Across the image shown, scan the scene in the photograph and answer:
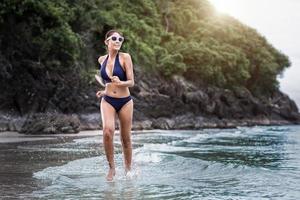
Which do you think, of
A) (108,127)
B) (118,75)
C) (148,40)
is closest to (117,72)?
(118,75)

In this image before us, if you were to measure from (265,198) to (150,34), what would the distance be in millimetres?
61293

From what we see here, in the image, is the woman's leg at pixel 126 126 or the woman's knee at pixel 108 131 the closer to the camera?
the woman's knee at pixel 108 131

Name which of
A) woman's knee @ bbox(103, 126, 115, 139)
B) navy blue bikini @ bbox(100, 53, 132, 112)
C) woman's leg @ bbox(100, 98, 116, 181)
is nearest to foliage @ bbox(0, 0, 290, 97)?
navy blue bikini @ bbox(100, 53, 132, 112)

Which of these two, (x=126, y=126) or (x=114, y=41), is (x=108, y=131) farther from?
(x=114, y=41)

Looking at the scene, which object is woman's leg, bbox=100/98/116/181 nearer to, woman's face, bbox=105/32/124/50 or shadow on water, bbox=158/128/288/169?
woman's face, bbox=105/32/124/50

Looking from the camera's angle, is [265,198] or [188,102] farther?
[188,102]

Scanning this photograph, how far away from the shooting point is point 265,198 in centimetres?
617

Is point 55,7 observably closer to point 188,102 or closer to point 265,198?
point 188,102

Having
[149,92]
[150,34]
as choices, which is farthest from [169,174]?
[150,34]

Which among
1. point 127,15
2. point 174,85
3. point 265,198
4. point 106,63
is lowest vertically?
point 265,198

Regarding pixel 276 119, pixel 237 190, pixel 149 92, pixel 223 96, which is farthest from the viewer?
pixel 276 119

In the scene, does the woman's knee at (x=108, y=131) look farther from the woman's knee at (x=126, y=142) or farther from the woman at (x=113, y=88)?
the woman's knee at (x=126, y=142)

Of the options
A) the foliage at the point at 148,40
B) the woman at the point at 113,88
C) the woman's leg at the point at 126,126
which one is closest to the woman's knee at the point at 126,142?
the woman's leg at the point at 126,126

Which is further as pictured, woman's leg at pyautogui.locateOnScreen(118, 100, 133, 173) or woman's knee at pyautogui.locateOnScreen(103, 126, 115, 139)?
woman's leg at pyautogui.locateOnScreen(118, 100, 133, 173)
